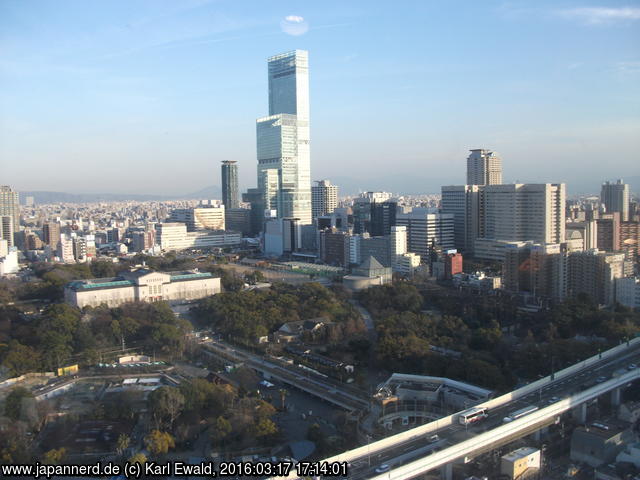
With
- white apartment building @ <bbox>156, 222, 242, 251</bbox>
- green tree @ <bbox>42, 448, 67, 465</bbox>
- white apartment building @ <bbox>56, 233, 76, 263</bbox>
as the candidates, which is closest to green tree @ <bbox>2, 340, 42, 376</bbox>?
green tree @ <bbox>42, 448, 67, 465</bbox>

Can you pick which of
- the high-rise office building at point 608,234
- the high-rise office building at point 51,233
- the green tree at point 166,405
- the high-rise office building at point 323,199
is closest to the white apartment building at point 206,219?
the high-rise office building at point 323,199

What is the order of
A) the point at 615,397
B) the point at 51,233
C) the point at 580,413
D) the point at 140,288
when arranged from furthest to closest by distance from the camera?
the point at 51,233, the point at 140,288, the point at 615,397, the point at 580,413

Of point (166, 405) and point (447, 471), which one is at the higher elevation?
point (166, 405)

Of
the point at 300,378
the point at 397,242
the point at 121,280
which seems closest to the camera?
the point at 300,378

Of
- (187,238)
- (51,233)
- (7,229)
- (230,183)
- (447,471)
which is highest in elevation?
(230,183)

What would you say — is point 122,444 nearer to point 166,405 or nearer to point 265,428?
point 166,405

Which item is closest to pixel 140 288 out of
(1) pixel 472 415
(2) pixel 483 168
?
(1) pixel 472 415

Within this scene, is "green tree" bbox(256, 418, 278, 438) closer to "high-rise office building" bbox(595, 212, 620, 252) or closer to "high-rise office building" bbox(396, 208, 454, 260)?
"high-rise office building" bbox(396, 208, 454, 260)

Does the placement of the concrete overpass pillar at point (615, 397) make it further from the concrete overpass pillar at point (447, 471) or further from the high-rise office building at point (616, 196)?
the high-rise office building at point (616, 196)

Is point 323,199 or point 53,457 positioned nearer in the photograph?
point 53,457
